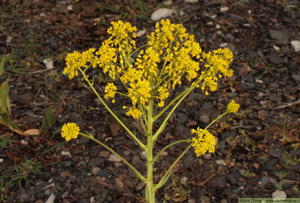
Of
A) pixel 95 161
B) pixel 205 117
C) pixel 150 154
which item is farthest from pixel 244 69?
pixel 150 154

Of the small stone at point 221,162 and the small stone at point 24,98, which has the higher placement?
the small stone at point 24,98

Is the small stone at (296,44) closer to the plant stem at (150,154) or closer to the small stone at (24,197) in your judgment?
the plant stem at (150,154)

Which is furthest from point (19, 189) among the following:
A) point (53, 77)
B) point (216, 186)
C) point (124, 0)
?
point (124, 0)

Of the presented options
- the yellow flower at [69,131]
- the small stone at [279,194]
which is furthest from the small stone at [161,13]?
the yellow flower at [69,131]

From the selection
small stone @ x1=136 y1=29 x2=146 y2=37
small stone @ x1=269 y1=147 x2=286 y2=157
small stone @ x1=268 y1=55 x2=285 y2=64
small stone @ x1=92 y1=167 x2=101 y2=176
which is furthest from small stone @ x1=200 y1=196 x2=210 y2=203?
small stone @ x1=136 y1=29 x2=146 y2=37

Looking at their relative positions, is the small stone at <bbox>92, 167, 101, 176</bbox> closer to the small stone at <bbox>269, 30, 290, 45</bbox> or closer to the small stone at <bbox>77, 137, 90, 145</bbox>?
the small stone at <bbox>77, 137, 90, 145</bbox>

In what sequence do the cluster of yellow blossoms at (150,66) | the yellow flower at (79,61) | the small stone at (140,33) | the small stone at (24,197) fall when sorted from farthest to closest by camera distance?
the small stone at (140,33) → the small stone at (24,197) → the yellow flower at (79,61) → the cluster of yellow blossoms at (150,66)
